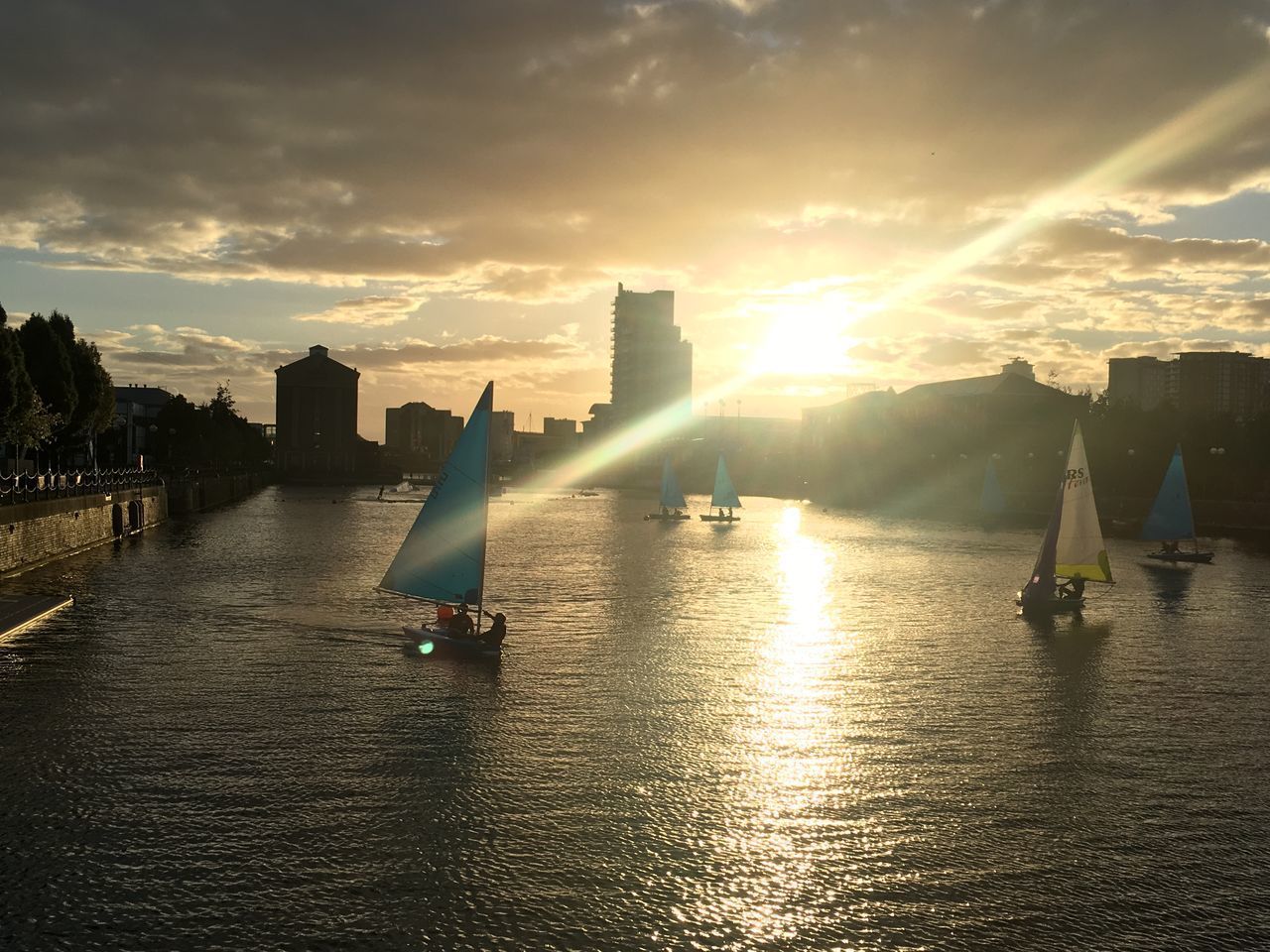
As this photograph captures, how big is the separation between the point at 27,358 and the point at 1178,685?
284 ft

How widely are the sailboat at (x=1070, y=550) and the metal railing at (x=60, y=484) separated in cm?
4760

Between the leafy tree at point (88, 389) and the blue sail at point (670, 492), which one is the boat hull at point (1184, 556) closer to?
the blue sail at point (670, 492)

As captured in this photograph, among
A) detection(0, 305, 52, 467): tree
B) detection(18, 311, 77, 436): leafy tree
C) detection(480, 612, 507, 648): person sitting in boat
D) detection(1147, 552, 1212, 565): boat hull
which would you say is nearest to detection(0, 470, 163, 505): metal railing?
detection(0, 305, 52, 467): tree

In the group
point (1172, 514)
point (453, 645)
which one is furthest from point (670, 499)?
point (453, 645)

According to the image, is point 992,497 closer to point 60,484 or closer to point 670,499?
point 670,499

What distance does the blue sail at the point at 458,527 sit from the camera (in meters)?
35.9

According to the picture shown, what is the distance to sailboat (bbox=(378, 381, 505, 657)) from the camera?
35844mm

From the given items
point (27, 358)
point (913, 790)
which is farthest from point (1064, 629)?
point (27, 358)

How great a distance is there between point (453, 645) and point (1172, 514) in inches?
2516

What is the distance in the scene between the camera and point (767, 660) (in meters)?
35.8

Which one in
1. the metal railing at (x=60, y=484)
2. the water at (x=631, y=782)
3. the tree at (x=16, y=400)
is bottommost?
the water at (x=631, y=782)

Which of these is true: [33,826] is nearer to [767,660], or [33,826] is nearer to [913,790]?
[913,790]

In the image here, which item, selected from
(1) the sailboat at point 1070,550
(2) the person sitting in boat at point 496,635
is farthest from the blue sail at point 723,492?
(2) the person sitting in boat at point 496,635

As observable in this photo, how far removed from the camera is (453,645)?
35344 millimetres
